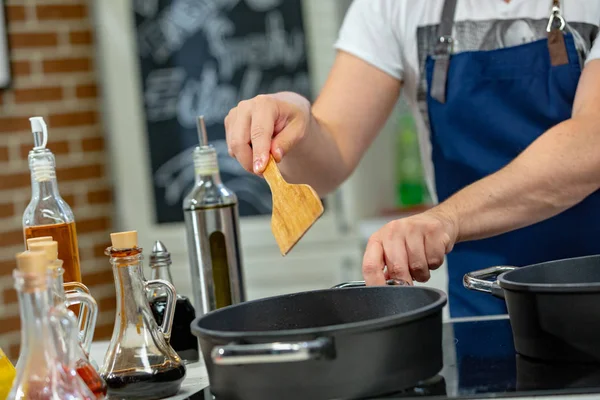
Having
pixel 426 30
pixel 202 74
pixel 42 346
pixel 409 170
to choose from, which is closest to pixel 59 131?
pixel 202 74

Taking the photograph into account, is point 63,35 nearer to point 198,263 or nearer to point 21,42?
point 21,42

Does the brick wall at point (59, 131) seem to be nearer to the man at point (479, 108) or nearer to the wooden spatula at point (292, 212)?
the man at point (479, 108)

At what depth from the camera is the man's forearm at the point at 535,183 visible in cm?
133

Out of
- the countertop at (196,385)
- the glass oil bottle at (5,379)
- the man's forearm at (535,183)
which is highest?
the man's forearm at (535,183)

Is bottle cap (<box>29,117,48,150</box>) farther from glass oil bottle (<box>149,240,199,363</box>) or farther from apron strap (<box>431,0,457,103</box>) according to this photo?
apron strap (<box>431,0,457,103</box>)

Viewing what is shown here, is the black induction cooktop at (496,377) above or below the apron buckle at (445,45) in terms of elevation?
below

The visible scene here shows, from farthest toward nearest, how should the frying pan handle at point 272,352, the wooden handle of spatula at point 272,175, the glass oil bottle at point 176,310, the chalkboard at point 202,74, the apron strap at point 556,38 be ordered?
the chalkboard at point 202,74, the apron strap at point 556,38, the glass oil bottle at point 176,310, the wooden handle of spatula at point 272,175, the frying pan handle at point 272,352

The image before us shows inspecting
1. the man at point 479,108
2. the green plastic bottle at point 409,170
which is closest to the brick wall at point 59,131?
the green plastic bottle at point 409,170

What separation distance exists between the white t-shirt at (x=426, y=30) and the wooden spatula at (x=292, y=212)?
67 centimetres

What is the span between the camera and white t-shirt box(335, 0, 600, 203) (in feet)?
5.24

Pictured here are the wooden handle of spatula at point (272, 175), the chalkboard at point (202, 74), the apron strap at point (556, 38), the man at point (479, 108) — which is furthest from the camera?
the chalkboard at point (202, 74)

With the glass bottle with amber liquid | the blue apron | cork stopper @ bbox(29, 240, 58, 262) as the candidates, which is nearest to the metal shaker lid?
the glass bottle with amber liquid

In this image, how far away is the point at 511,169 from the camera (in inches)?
53.8

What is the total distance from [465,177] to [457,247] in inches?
4.9
